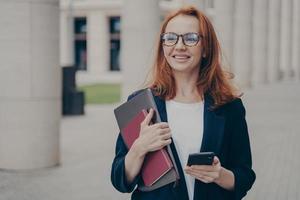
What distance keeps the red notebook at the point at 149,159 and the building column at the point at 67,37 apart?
47.0 metres

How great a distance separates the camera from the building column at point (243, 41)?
31.5 metres

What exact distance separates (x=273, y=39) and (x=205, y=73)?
3973 centimetres

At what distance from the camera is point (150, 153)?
2.49m

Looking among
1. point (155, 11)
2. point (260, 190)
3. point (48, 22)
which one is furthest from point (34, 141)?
point (155, 11)

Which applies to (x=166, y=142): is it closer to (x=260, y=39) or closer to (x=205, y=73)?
(x=205, y=73)

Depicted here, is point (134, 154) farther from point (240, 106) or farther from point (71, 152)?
point (71, 152)

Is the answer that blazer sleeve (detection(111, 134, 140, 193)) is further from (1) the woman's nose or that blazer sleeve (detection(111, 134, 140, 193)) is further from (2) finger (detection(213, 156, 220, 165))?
(1) the woman's nose

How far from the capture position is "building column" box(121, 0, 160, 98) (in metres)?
14.8

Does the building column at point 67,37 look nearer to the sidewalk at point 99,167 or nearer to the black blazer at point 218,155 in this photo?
the sidewalk at point 99,167

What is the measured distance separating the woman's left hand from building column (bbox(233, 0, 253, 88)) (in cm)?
2942

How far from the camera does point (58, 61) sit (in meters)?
9.50

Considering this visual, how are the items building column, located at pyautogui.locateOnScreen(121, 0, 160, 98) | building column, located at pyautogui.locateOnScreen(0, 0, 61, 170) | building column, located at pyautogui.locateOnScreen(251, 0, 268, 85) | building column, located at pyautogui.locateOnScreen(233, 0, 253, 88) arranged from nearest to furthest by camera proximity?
building column, located at pyautogui.locateOnScreen(0, 0, 61, 170) < building column, located at pyautogui.locateOnScreen(121, 0, 160, 98) < building column, located at pyautogui.locateOnScreen(233, 0, 253, 88) < building column, located at pyautogui.locateOnScreen(251, 0, 268, 85)

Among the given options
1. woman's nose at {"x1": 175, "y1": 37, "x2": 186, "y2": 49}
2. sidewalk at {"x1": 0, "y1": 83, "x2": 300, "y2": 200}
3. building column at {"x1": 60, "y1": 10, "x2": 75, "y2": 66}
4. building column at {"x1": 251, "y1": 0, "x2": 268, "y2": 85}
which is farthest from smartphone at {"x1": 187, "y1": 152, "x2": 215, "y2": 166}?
building column at {"x1": 60, "y1": 10, "x2": 75, "y2": 66}

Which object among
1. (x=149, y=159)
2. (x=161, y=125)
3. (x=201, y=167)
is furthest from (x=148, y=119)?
(x=201, y=167)
